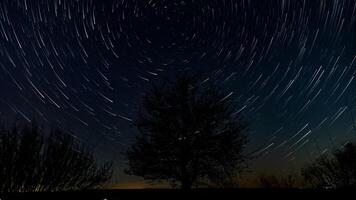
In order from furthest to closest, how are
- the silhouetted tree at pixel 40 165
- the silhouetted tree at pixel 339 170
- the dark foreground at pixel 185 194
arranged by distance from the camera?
the silhouetted tree at pixel 339 170
the silhouetted tree at pixel 40 165
the dark foreground at pixel 185 194

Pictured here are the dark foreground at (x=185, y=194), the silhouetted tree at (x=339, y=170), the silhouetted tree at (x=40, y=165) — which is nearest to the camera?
the dark foreground at (x=185, y=194)

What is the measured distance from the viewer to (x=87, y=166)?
2230cm

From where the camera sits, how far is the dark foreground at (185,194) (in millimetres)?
8914

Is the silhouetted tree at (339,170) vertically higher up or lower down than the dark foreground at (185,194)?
higher up

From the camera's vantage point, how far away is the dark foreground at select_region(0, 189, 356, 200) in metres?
8.91

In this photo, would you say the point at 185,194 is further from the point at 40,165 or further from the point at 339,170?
the point at 339,170

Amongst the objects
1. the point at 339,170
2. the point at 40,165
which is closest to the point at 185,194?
the point at 40,165

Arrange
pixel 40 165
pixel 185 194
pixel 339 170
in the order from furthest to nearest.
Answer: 1. pixel 339 170
2. pixel 40 165
3. pixel 185 194

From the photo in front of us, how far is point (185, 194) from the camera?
30.6 feet

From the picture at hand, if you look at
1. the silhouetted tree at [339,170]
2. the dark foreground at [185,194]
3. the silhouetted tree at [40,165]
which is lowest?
the dark foreground at [185,194]

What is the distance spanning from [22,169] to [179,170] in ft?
23.5

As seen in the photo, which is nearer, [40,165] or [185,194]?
[185,194]

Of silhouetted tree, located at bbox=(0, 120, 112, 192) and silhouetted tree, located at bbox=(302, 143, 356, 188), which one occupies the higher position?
silhouetted tree, located at bbox=(302, 143, 356, 188)

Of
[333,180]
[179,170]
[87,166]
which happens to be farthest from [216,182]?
[333,180]
